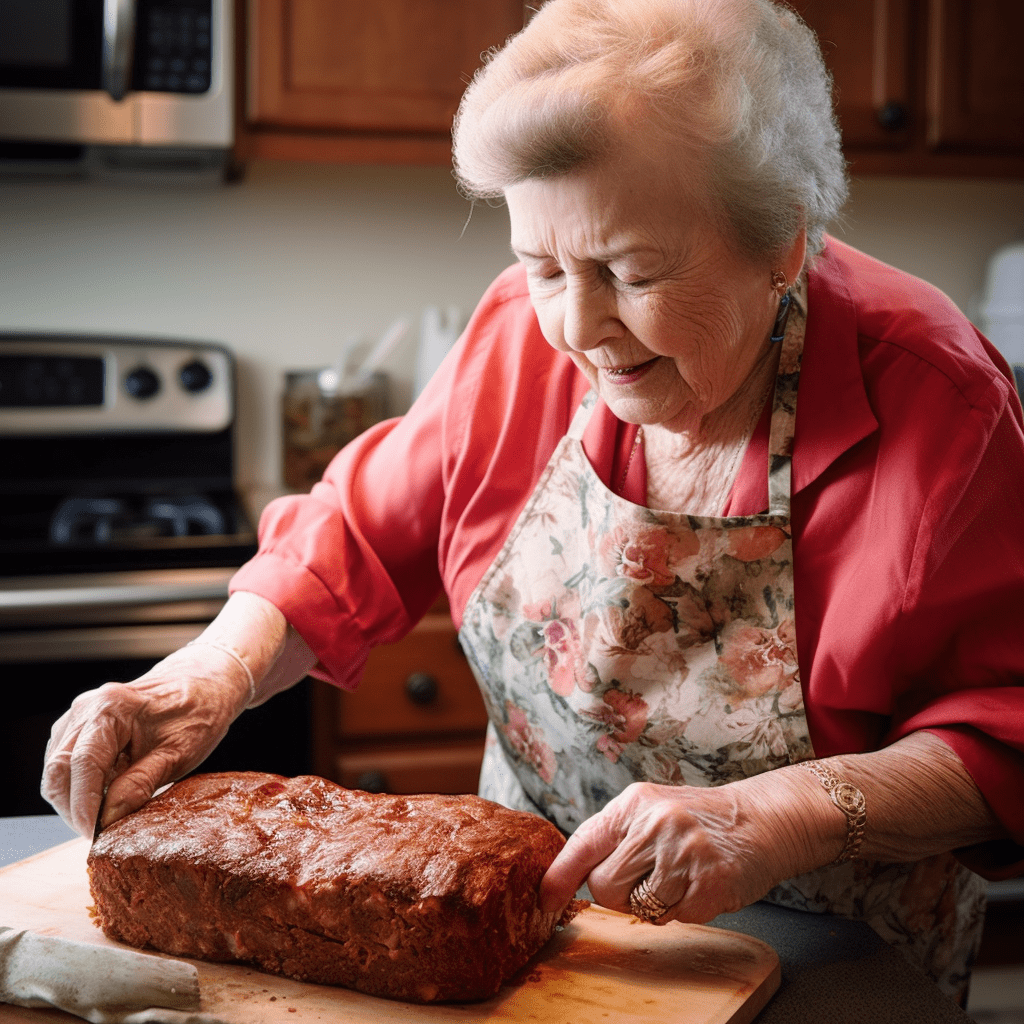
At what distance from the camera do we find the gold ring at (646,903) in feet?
2.85

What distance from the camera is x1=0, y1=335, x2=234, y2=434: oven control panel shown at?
96.3 inches

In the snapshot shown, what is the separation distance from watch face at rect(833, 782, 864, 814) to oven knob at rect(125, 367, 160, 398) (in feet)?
6.31

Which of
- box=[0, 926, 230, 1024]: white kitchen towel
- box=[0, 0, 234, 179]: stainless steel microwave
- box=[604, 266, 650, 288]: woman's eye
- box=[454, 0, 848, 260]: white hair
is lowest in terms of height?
box=[0, 926, 230, 1024]: white kitchen towel

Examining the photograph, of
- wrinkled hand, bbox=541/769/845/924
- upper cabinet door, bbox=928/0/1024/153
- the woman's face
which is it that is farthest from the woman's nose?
upper cabinet door, bbox=928/0/1024/153

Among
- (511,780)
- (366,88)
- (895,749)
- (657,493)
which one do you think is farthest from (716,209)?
(366,88)

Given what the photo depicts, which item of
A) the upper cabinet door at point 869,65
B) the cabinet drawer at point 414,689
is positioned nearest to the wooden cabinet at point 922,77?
the upper cabinet door at point 869,65

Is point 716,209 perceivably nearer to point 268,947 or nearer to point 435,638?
point 268,947

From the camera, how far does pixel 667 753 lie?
3.51ft

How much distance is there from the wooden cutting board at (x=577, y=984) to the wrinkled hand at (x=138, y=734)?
88mm

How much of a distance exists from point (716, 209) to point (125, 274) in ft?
6.09

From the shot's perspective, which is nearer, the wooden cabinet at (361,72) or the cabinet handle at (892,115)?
the wooden cabinet at (361,72)

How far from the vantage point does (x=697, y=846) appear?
86 cm

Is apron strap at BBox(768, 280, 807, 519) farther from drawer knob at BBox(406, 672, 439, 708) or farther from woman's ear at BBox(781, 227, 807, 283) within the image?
drawer knob at BBox(406, 672, 439, 708)

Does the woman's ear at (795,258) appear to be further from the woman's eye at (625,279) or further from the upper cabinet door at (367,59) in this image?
the upper cabinet door at (367,59)
